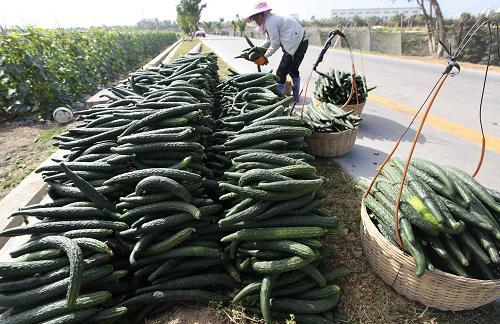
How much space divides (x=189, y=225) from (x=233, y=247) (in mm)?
418

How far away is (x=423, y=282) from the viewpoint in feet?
7.56

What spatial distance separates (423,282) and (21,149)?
6.92 metres

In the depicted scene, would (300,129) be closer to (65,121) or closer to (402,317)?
(402,317)

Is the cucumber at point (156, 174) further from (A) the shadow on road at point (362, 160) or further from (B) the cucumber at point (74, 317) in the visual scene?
(A) the shadow on road at point (362, 160)

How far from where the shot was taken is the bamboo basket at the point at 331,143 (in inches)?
173

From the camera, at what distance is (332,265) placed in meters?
2.85

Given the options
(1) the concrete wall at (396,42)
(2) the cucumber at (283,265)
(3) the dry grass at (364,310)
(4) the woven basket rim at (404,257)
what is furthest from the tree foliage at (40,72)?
(1) the concrete wall at (396,42)

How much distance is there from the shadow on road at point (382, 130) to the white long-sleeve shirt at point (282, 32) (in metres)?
2.31

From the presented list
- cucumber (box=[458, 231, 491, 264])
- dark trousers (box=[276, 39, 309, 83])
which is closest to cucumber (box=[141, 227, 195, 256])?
cucumber (box=[458, 231, 491, 264])

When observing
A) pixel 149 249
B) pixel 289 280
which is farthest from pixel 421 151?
pixel 149 249

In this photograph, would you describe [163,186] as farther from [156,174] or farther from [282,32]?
[282,32]

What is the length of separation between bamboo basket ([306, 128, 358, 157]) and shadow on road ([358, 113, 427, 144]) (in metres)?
1.33

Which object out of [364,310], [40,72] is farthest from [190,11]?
[364,310]

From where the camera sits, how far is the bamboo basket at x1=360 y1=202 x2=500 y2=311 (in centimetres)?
213
